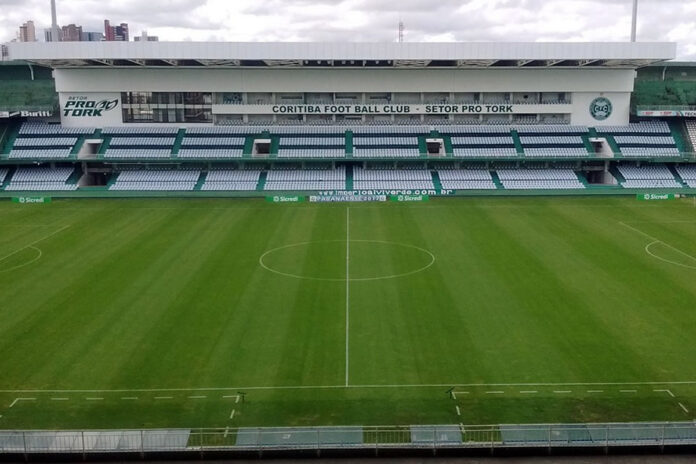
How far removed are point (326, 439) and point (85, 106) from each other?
5908cm

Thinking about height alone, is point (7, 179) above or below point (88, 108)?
below

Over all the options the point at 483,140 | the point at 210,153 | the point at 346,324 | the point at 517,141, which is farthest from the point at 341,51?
the point at 346,324

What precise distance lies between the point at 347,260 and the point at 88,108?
41553 mm

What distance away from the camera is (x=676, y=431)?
14586 millimetres

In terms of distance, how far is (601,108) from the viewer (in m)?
66.4

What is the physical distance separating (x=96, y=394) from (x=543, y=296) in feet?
57.7

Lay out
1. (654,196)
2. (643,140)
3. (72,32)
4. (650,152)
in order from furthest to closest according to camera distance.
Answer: (72,32) → (643,140) → (650,152) → (654,196)

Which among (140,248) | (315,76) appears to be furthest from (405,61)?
(140,248)

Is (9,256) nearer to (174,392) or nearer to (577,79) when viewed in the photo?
(174,392)

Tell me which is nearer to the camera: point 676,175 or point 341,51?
point 341,51

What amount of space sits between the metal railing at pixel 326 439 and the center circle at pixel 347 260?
16.8m

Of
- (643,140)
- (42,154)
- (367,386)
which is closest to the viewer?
(367,386)

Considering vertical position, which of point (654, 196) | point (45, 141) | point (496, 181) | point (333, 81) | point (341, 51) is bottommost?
point (654, 196)

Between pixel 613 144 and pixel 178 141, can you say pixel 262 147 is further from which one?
pixel 613 144
